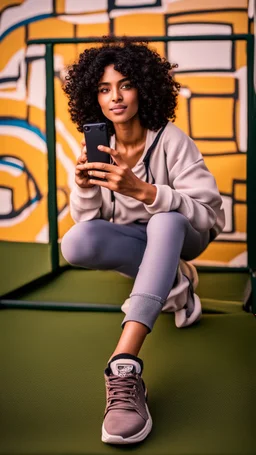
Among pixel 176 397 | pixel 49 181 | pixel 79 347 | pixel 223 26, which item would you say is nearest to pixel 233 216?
pixel 223 26

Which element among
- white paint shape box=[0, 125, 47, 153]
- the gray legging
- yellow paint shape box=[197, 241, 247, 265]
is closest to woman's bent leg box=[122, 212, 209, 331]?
the gray legging

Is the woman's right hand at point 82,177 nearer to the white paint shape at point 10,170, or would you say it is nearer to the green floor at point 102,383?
the green floor at point 102,383

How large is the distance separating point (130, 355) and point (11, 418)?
21 cm

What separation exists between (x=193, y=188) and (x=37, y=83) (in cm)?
142

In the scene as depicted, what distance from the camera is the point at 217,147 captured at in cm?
204

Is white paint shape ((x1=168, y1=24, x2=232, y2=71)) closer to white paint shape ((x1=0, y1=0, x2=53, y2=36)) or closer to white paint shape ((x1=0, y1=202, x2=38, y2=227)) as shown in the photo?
white paint shape ((x1=0, y1=0, x2=53, y2=36))

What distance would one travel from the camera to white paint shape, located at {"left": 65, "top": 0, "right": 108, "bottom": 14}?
216 centimetres

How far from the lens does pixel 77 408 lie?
826 millimetres

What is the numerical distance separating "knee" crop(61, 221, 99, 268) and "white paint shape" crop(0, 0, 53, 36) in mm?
1491

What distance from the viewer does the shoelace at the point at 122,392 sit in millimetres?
765

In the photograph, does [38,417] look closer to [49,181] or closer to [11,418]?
[11,418]

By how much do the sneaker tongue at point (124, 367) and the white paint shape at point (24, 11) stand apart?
1.87 m

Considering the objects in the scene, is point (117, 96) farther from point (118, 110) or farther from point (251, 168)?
point (251, 168)

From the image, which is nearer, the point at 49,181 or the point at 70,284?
the point at 49,181
